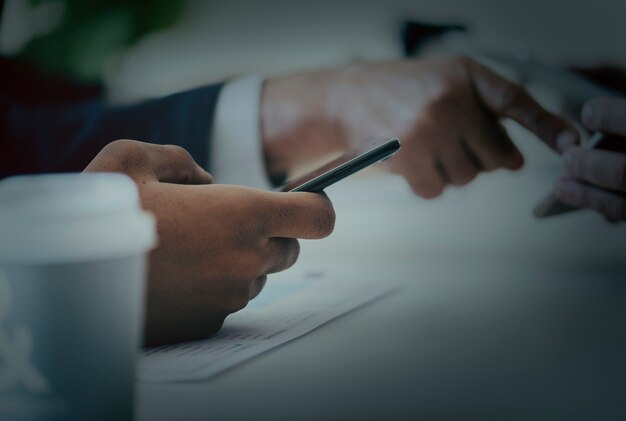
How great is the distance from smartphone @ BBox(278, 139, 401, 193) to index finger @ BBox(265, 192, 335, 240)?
1 centimetres

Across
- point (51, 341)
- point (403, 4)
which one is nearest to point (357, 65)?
point (403, 4)

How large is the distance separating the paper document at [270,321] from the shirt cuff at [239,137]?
0.13 meters

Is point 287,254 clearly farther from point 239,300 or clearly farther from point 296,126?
point 296,126

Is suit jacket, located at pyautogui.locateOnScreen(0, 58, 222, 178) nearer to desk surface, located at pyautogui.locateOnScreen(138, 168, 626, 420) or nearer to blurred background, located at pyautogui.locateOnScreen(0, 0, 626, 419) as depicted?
blurred background, located at pyautogui.locateOnScreen(0, 0, 626, 419)

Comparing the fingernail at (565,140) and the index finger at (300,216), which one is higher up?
the fingernail at (565,140)

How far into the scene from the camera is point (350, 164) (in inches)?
21.0

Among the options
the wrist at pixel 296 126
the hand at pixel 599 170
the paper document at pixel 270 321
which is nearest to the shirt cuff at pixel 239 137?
the wrist at pixel 296 126

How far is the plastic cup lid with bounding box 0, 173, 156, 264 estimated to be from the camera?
30 cm

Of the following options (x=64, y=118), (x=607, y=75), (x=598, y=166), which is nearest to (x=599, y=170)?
(x=598, y=166)

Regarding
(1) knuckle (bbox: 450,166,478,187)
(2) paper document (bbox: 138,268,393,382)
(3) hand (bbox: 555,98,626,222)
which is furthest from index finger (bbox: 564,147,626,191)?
(2) paper document (bbox: 138,268,393,382)

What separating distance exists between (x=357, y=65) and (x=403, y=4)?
0.31ft

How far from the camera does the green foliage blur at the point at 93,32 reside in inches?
27.5

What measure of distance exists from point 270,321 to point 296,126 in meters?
0.32

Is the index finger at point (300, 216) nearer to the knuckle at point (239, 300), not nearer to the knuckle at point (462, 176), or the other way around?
the knuckle at point (239, 300)
